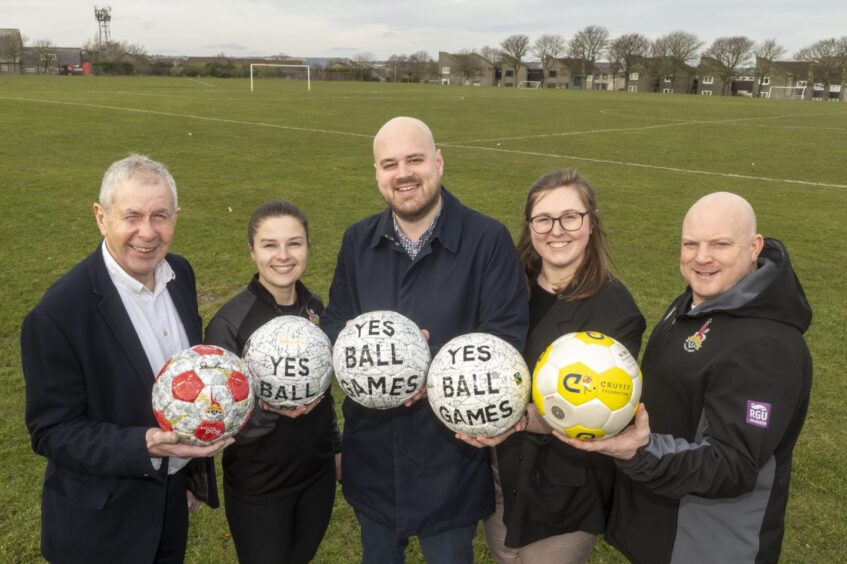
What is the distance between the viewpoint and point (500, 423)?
11.1 feet

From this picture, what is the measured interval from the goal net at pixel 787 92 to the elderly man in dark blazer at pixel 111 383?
125 meters

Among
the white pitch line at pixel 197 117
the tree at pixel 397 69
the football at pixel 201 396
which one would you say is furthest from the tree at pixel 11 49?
the football at pixel 201 396

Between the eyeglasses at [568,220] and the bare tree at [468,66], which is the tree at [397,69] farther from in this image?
the eyeglasses at [568,220]

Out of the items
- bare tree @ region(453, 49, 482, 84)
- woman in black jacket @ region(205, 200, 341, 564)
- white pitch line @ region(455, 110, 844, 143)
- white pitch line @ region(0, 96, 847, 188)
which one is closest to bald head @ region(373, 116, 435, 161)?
woman in black jacket @ region(205, 200, 341, 564)

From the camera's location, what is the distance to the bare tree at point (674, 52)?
114m

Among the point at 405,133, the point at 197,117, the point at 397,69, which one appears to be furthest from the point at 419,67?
the point at 405,133

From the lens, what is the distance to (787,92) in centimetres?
10962

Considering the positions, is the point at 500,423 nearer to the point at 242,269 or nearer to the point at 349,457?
the point at 349,457

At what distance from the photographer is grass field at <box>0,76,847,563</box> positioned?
18.6 feet

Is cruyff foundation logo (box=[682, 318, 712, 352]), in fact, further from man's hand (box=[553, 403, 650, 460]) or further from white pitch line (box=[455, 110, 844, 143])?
white pitch line (box=[455, 110, 844, 143])

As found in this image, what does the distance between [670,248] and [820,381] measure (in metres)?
5.40

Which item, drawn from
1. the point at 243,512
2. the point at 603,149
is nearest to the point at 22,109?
the point at 603,149

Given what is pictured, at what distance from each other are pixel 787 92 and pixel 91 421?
129320 mm

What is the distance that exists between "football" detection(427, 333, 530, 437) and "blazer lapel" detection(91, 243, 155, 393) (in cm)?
159
